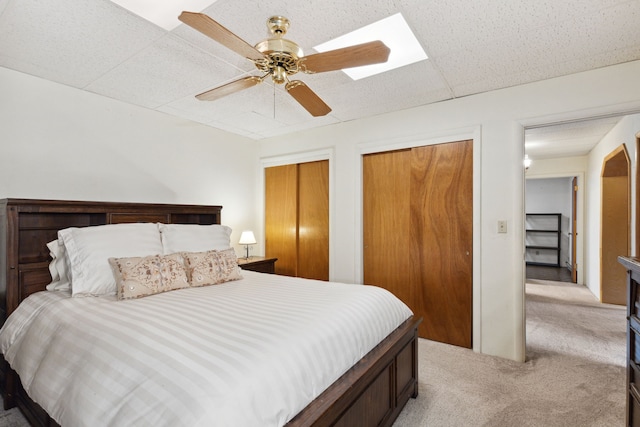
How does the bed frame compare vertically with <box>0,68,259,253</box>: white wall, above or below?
below

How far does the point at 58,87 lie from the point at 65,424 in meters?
2.68

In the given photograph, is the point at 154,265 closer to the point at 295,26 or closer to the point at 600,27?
the point at 295,26

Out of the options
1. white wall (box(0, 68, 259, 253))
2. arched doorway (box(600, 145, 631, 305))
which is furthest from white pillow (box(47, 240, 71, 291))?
arched doorway (box(600, 145, 631, 305))

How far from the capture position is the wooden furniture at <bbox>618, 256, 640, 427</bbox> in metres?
1.33

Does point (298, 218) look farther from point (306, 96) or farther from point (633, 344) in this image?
point (633, 344)

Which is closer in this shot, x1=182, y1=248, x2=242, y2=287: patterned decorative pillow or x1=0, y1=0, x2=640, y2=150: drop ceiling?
x1=0, y1=0, x2=640, y2=150: drop ceiling

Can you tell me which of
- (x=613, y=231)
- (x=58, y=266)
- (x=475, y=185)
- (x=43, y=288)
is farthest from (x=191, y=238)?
(x=613, y=231)

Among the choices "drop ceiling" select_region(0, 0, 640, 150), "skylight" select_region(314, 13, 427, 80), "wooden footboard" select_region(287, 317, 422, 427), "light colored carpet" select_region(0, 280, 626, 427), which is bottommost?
"light colored carpet" select_region(0, 280, 626, 427)

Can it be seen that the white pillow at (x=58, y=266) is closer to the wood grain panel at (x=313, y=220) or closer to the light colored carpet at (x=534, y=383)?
the light colored carpet at (x=534, y=383)

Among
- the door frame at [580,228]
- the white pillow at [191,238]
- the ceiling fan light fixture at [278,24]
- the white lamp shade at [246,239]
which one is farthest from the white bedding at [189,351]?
the door frame at [580,228]

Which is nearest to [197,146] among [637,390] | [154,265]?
[154,265]

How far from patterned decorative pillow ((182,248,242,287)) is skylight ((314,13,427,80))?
5.97 feet

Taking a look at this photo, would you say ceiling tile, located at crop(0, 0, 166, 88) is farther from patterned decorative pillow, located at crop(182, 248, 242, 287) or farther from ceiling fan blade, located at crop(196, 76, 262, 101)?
patterned decorative pillow, located at crop(182, 248, 242, 287)

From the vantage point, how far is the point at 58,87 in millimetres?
2555
